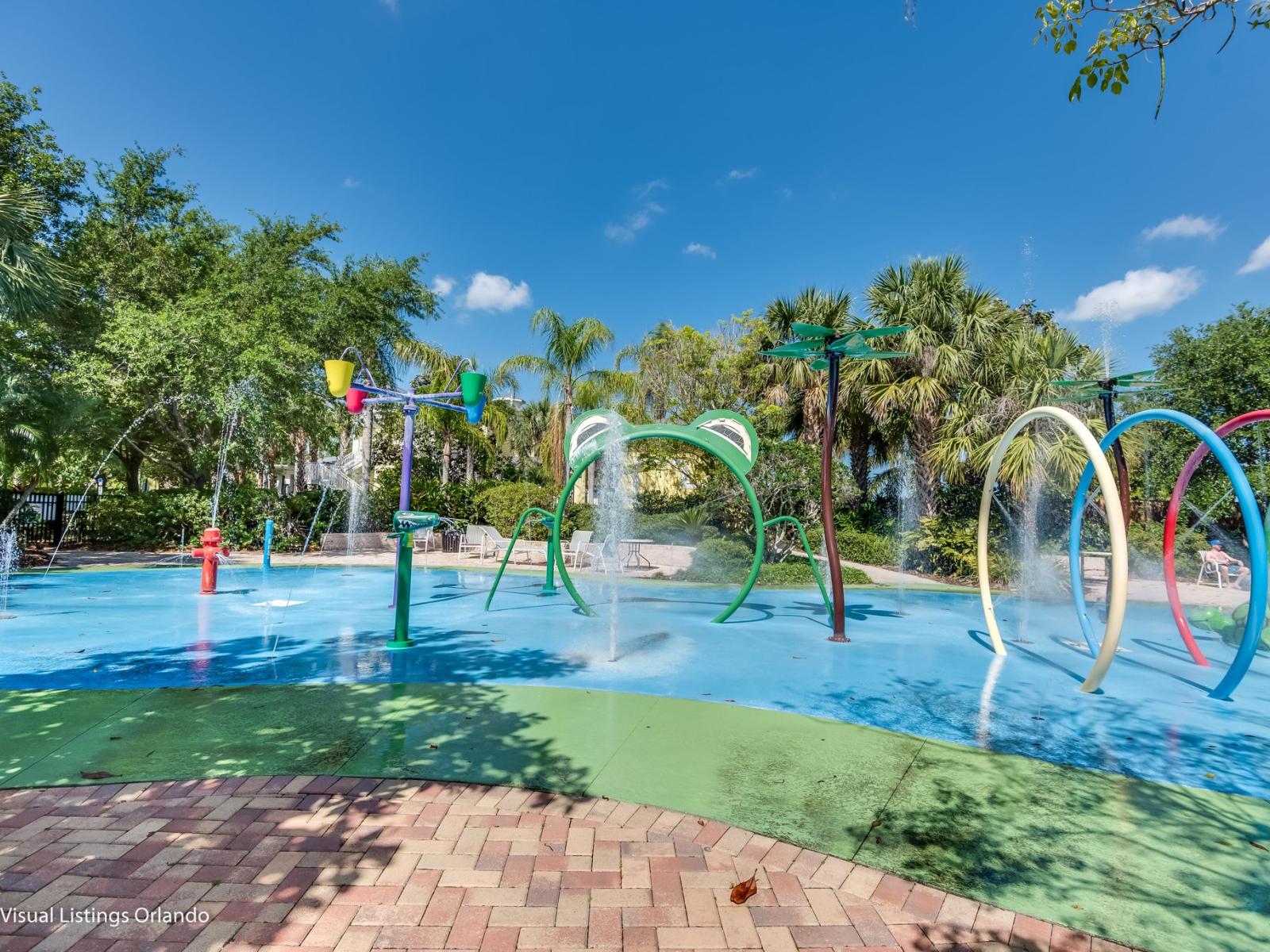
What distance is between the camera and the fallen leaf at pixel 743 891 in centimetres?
271

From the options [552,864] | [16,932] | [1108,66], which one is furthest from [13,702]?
[1108,66]

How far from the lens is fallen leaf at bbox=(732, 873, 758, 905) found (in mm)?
2707

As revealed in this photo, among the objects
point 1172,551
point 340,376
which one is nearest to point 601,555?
point 340,376

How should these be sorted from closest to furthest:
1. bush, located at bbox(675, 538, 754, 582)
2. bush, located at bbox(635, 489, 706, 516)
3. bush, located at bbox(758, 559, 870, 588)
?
1. bush, located at bbox(758, 559, 870, 588)
2. bush, located at bbox(675, 538, 754, 582)
3. bush, located at bbox(635, 489, 706, 516)

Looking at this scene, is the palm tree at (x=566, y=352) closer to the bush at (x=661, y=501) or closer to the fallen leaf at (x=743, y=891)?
the bush at (x=661, y=501)

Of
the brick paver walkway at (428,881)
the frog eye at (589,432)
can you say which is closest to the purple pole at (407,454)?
the frog eye at (589,432)

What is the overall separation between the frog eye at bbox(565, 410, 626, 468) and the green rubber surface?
3.46 meters

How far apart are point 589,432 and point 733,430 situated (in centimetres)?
188

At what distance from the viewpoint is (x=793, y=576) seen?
14.7 meters

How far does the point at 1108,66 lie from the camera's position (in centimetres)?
322

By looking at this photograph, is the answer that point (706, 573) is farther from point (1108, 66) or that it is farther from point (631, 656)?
point (1108, 66)

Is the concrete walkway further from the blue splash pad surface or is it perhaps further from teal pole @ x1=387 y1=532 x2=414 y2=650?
teal pole @ x1=387 y1=532 x2=414 y2=650

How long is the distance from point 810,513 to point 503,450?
18.0m

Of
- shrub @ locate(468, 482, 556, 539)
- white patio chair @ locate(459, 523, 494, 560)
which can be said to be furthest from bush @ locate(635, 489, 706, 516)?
white patio chair @ locate(459, 523, 494, 560)
